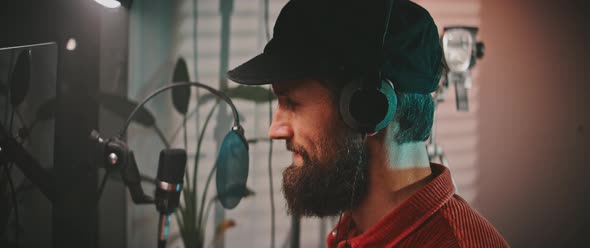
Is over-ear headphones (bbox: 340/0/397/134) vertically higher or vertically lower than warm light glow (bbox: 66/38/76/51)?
lower

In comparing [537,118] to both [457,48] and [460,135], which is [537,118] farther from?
[457,48]

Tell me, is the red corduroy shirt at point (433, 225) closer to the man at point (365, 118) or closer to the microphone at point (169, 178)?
the man at point (365, 118)

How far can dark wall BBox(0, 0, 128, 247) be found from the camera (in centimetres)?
80

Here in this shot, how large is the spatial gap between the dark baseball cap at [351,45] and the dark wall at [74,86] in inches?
23.9

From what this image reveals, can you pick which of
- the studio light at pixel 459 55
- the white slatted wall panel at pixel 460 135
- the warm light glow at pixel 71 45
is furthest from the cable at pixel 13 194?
the white slatted wall panel at pixel 460 135

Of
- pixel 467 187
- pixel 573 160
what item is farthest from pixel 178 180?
pixel 573 160

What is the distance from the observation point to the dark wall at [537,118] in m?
1.46

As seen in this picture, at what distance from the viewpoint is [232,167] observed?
3.50ft

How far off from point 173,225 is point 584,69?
201cm

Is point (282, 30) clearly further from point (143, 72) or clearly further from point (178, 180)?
point (143, 72)

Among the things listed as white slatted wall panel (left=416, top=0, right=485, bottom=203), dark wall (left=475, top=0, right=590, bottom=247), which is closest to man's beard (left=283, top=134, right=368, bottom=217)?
white slatted wall panel (left=416, top=0, right=485, bottom=203)

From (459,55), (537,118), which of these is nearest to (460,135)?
(537,118)

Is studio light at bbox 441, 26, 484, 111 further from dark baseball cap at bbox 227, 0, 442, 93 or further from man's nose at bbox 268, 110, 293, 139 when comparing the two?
man's nose at bbox 268, 110, 293, 139

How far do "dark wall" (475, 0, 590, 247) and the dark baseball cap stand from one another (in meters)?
1.07
